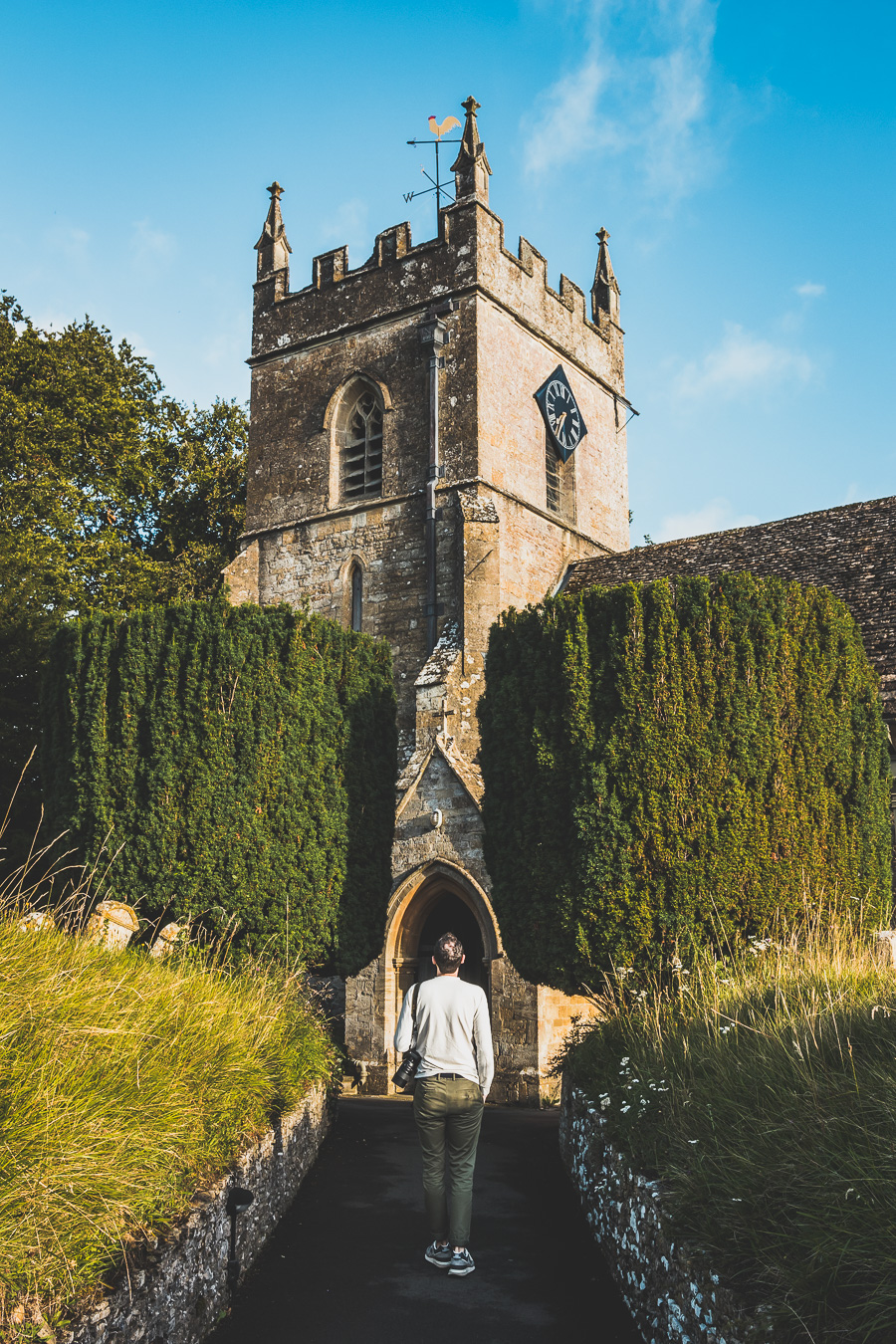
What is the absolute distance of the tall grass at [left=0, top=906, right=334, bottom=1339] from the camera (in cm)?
381

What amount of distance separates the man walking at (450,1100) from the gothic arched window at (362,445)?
14248mm

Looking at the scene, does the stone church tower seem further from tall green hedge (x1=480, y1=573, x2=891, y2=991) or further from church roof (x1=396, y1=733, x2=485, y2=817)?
tall green hedge (x1=480, y1=573, x2=891, y2=991)

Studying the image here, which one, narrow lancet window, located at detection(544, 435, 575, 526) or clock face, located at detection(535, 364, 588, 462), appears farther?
narrow lancet window, located at detection(544, 435, 575, 526)

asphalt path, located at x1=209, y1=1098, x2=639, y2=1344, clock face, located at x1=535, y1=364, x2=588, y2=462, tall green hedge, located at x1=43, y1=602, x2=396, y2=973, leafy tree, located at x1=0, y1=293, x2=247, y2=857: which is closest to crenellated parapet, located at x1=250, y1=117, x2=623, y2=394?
clock face, located at x1=535, y1=364, x2=588, y2=462

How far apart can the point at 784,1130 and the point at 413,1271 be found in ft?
8.47

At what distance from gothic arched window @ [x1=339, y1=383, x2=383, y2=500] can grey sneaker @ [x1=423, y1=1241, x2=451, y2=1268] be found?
1474 centimetres

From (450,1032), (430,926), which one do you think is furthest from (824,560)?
(450,1032)

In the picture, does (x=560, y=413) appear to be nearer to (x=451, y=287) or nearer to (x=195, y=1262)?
(x=451, y=287)

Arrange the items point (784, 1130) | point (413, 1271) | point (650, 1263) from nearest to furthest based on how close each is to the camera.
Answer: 1. point (784, 1130)
2. point (650, 1263)
3. point (413, 1271)

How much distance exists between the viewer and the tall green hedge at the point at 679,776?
1007 cm

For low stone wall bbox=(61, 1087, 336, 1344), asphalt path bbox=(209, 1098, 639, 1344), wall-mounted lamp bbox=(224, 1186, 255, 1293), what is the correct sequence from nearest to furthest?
low stone wall bbox=(61, 1087, 336, 1344) < asphalt path bbox=(209, 1098, 639, 1344) < wall-mounted lamp bbox=(224, 1186, 255, 1293)

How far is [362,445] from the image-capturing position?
66.7ft

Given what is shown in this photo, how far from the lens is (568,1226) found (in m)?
7.24

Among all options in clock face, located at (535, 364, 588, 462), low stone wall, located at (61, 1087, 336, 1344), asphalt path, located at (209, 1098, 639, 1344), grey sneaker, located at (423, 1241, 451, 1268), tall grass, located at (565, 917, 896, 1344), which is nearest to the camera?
tall grass, located at (565, 917, 896, 1344)
